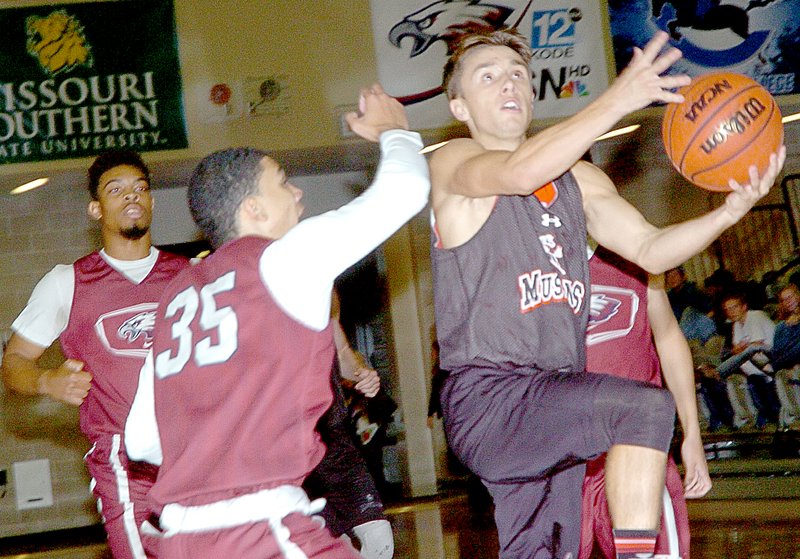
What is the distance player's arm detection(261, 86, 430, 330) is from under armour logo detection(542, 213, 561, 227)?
79 cm

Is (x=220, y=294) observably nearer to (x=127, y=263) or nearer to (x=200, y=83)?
(x=127, y=263)

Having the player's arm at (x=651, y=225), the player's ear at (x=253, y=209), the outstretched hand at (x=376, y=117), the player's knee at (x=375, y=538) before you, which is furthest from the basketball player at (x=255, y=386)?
the player's knee at (x=375, y=538)

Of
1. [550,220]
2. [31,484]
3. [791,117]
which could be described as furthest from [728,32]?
[31,484]

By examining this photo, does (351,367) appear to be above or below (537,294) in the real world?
below

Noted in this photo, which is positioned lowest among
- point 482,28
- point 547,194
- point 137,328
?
point 137,328

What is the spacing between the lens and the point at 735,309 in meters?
9.98

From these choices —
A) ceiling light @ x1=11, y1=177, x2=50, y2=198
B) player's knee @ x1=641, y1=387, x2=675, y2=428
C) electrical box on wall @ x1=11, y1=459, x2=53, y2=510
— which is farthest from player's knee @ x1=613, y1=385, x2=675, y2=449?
electrical box on wall @ x1=11, y1=459, x2=53, y2=510

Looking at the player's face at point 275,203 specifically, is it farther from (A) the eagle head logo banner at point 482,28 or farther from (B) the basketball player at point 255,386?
(A) the eagle head logo banner at point 482,28

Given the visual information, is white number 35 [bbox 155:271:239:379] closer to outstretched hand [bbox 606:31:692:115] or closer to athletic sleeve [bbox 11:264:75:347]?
outstretched hand [bbox 606:31:692:115]

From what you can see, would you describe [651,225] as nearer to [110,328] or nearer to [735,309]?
[110,328]

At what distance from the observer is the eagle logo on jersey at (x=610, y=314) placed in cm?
405

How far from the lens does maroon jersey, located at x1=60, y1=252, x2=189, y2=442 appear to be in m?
4.26

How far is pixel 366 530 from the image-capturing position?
4.55 metres

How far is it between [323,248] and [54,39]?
7.20m
